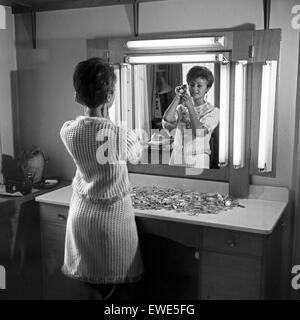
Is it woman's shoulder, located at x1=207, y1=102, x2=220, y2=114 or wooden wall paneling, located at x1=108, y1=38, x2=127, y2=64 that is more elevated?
wooden wall paneling, located at x1=108, y1=38, x2=127, y2=64

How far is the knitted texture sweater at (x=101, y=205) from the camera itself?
1.69 metres

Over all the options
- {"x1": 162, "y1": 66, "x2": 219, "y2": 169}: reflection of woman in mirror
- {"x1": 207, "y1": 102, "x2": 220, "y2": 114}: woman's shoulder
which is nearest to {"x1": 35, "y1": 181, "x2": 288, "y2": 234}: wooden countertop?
{"x1": 162, "y1": 66, "x2": 219, "y2": 169}: reflection of woman in mirror

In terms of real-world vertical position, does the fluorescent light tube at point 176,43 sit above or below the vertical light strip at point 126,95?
above

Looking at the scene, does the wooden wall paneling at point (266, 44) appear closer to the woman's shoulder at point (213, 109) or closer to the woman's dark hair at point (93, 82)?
the woman's shoulder at point (213, 109)

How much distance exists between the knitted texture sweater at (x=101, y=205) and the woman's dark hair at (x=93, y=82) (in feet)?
0.27

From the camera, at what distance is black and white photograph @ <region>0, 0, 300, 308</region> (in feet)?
5.81

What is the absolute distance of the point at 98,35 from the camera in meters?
2.50

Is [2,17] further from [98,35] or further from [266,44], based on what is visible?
[266,44]

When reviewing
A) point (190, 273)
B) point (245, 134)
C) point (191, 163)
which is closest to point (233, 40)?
point (245, 134)

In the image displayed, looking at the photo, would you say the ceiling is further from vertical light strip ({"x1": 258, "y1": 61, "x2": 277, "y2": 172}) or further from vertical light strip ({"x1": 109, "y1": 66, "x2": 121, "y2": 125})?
vertical light strip ({"x1": 258, "y1": 61, "x2": 277, "y2": 172})

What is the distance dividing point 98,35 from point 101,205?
118 cm

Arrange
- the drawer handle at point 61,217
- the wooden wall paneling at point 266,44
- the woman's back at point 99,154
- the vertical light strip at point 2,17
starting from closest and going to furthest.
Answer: the woman's back at point 99,154 < the wooden wall paneling at point 266,44 < the drawer handle at point 61,217 < the vertical light strip at point 2,17

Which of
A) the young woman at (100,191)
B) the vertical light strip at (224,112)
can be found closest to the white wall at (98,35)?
the vertical light strip at (224,112)

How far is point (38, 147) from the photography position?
8.73ft
